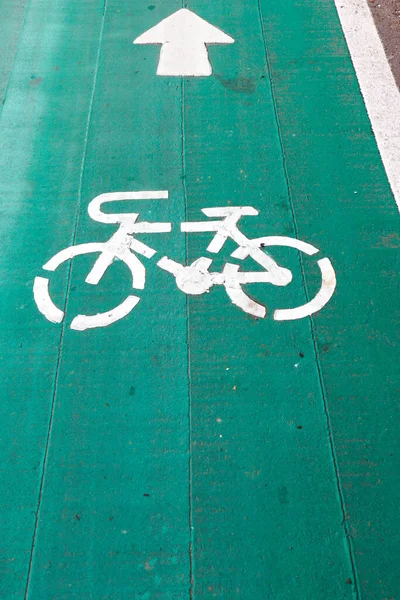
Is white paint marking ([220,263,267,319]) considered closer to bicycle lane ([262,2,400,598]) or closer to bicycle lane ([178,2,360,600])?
bicycle lane ([178,2,360,600])

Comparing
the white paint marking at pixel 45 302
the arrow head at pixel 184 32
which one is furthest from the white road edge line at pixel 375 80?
the white paint marking at pixel 45 302

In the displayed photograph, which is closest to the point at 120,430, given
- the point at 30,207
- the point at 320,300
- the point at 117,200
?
the point at 320,300

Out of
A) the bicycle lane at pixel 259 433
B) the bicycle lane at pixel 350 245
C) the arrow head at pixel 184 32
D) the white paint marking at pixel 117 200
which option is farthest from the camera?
the arrow head at pixel 184 32

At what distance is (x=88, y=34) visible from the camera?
274 inches

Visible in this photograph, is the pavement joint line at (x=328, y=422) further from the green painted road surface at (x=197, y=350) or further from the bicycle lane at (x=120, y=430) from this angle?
the bicycle lane at (x=120, y=430)

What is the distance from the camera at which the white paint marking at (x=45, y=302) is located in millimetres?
4602

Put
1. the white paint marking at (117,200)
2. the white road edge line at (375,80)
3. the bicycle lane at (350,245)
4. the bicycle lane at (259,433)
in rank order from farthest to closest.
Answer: the white road edge line at (375,80)
the white paint marking at (117,200)
the bicycle lane at (350,245)
the bicycle lane at (259,433)

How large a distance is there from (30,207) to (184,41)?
3.02 m

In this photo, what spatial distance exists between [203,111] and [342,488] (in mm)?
4114

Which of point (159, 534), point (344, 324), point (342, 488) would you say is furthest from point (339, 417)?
point (159, 534)

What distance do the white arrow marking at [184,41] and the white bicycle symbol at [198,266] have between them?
2.26 m

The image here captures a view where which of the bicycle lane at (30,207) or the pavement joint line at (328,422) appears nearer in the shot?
the pavement joint line at (328,422)

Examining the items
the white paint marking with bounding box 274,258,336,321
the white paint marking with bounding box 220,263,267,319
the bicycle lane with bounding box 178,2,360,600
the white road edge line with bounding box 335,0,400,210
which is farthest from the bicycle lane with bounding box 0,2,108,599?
the white road edge line with bounding box 335,0,400,210

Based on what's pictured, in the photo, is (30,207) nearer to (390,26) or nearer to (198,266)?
(198,266)
